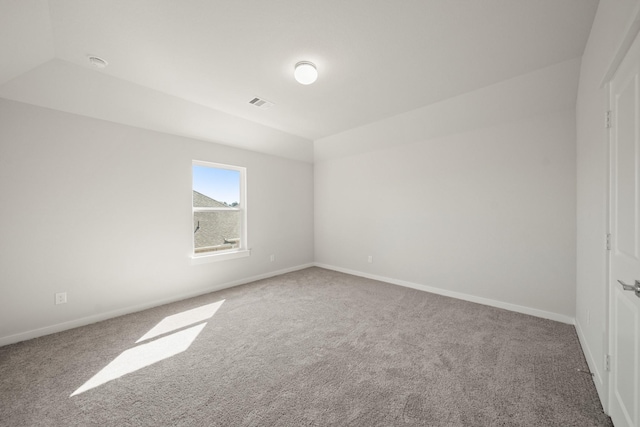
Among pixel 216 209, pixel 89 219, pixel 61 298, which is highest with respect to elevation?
pixel 216 209

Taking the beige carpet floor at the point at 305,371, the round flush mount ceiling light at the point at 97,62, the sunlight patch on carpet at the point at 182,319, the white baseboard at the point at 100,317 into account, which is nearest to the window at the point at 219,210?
the white baseboard at the point at 100,317

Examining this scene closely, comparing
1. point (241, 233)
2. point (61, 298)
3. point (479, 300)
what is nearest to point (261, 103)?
point (241, 233)

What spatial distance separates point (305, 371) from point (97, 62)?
3229 millimetres

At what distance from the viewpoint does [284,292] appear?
3752mm

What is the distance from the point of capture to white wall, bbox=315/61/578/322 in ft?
8.84

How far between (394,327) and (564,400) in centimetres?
130

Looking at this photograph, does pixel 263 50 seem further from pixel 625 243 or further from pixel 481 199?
pixel 481 199

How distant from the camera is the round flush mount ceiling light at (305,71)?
2221 mm

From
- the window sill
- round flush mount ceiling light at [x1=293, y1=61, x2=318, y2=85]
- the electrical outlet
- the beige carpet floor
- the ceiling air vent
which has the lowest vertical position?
the beige carpet floor

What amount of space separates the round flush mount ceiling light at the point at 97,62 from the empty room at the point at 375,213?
1.0 inches

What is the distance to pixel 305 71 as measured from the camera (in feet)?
7.36

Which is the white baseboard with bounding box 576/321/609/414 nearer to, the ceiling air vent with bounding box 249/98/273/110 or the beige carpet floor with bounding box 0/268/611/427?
the beige carpet floor with bounding box 0/268/611/427

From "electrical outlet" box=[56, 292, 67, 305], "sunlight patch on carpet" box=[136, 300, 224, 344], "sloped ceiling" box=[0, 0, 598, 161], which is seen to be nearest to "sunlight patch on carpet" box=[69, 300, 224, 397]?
"sunlight patch on carpet" box=[136, 300, 224, 344]

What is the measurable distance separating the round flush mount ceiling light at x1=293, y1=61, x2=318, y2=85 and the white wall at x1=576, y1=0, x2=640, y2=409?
6.29 feet
